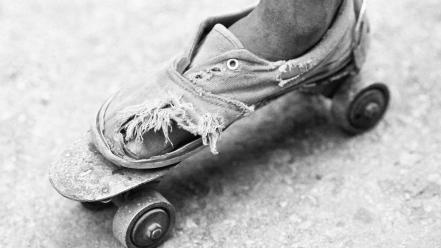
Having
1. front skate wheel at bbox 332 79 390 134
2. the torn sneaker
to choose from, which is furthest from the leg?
front skate wheel at bbox 332 79 390 134

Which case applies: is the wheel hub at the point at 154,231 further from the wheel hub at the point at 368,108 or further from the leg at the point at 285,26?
the wheel hub at the point at 368,108

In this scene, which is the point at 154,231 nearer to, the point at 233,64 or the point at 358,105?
the point at 233,64

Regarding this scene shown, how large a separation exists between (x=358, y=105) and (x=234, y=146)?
38cm

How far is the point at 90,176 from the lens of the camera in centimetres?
142

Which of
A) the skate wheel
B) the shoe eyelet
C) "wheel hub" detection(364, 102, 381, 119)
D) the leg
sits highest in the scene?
the leg

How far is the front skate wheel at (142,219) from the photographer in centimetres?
143

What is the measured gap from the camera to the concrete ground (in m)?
1.57

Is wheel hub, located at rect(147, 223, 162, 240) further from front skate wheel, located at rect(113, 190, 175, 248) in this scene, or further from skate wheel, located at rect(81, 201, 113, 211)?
skate wheel, located at rect(81, 201, 113, 211)

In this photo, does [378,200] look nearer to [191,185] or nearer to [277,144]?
[277,144]

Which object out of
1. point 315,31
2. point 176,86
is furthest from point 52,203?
point 315,31

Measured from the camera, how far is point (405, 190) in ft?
5.43

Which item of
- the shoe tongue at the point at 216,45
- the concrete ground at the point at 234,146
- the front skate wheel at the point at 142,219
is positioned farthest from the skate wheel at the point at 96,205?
the shoe tongue at the point at 216,45

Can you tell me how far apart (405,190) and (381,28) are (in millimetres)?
742

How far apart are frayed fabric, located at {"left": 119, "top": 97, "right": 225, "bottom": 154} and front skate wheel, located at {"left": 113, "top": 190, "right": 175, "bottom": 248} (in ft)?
0.47
